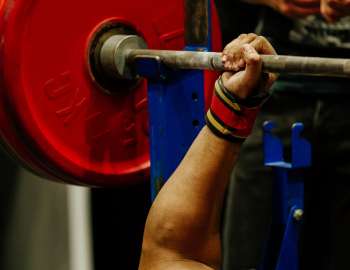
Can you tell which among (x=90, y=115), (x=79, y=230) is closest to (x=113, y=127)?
(x=90, y=115)

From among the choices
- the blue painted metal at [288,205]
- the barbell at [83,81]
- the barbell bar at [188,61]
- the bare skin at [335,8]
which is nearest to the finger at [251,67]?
the barbell bar at [188,61]

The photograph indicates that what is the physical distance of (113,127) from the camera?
1791 mm

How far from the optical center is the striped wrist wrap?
4.77ft

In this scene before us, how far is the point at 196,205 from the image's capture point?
1499 mm

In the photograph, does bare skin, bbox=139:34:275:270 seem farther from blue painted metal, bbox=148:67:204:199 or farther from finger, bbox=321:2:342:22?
finger, bbox=321:2:342:22

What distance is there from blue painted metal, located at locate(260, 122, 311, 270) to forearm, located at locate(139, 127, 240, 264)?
22 cm

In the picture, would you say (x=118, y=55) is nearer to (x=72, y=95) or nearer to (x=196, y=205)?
(x=72, y=95)

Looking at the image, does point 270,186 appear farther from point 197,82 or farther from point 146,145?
point 197,82

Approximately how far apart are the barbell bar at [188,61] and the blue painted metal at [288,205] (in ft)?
0.96

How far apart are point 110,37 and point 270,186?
0.70 metres

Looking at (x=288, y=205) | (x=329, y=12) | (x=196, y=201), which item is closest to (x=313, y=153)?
(x=329, y=12)

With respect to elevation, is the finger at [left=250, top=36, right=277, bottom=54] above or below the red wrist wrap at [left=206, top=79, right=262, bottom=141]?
above

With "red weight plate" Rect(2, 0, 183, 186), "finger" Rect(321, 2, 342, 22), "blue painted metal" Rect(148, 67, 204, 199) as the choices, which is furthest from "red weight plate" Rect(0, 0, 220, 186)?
"finger" Rect(321, 2, 342, 22)

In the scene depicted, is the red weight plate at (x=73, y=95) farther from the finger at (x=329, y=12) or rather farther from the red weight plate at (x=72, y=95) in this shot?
the finger at (x=329, y=12)
